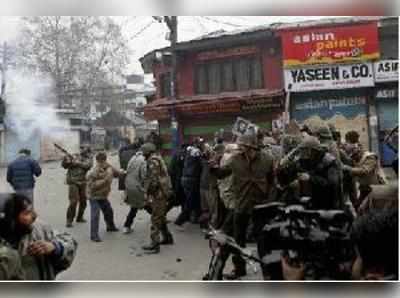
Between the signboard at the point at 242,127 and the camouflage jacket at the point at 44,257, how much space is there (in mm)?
1533

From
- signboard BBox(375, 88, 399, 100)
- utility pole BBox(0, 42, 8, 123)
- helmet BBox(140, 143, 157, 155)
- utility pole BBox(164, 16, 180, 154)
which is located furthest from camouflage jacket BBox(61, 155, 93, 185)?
signboard BBox(375, 88, 399, 100)

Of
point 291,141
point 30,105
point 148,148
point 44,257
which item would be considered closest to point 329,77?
point 291,141

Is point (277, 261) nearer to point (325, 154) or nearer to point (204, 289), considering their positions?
point (204, 289)

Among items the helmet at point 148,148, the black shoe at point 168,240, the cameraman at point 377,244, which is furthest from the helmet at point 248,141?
the cameraman at point 377,244

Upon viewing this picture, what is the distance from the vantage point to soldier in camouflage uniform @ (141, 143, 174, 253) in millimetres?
4434

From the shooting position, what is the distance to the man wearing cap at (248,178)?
373cm

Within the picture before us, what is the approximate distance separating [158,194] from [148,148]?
71 centimetres

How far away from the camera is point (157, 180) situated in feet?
15.0

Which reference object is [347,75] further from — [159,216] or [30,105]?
[30,105]

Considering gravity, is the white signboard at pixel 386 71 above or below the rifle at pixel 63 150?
above

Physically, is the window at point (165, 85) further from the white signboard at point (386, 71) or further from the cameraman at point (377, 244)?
the cameraman at point (377, 244)

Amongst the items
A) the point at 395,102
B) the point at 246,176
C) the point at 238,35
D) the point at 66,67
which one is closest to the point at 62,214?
the point at 66,67

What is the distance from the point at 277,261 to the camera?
A: 308cm

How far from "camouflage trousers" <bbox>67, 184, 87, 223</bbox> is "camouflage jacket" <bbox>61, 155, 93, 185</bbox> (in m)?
0.04
